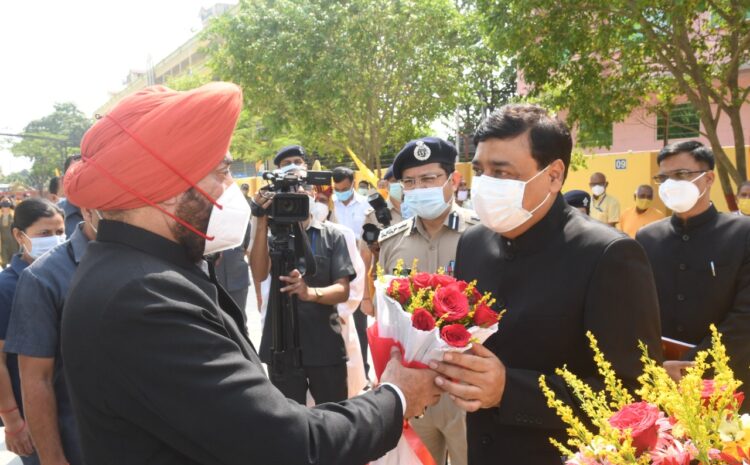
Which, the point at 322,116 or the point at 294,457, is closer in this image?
the point at 294,457

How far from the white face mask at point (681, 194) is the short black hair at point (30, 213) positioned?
13.0 feet

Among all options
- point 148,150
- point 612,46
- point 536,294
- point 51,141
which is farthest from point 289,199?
point 51,141

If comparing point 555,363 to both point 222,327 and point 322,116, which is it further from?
point 322,116

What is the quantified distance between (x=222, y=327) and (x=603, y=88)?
9.30 meters

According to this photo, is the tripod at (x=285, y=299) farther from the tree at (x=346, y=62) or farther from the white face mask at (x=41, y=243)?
the tree at (x=346, y=62)

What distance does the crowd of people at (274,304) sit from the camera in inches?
54.0

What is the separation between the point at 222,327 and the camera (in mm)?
1502

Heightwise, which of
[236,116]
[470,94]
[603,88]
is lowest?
[236,116]

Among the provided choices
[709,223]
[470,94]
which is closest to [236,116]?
[709,223]

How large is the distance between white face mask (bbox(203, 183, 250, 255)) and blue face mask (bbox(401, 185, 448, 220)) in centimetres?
193

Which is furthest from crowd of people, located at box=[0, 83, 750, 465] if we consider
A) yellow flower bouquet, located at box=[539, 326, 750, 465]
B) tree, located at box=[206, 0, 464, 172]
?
tree, located at box=[206, 0, 464, 172]

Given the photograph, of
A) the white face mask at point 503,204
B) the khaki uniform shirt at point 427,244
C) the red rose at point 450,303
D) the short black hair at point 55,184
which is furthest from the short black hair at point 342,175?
the red rose at point 450,303

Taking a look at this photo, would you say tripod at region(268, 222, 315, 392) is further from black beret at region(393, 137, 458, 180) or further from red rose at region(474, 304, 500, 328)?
red rose at region(474, 304, 500, 328)

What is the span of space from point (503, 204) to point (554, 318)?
19.3 inches
